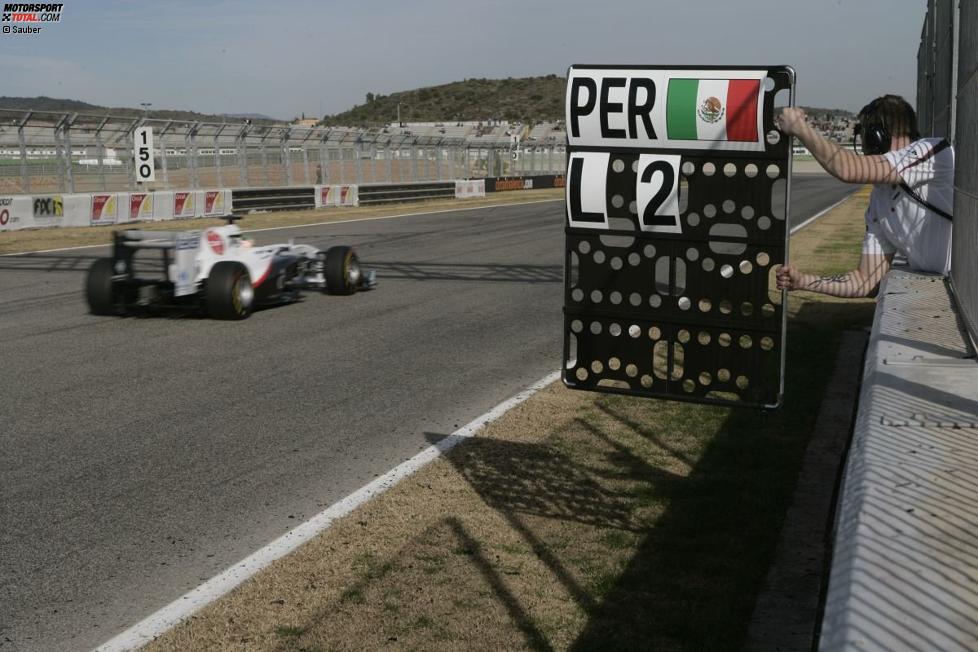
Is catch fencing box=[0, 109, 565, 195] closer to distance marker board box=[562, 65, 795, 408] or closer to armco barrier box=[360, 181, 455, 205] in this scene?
armco barrier box=[360, 181, 455, 205]

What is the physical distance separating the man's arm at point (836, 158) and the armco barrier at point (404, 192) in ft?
103

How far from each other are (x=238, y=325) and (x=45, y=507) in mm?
5600

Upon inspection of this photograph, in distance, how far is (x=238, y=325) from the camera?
10.7 m

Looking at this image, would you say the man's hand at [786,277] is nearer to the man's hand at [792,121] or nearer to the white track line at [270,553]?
the man's hand at [792,121]

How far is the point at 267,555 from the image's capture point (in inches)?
177

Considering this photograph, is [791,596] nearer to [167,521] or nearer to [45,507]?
[167,521]

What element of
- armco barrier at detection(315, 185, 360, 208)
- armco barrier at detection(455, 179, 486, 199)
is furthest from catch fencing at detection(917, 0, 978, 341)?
armco barrier at detection(455, 179, 486, 199)

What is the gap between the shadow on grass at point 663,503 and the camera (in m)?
3.79

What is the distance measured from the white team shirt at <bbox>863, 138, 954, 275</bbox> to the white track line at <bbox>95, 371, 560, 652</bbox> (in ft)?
8.52

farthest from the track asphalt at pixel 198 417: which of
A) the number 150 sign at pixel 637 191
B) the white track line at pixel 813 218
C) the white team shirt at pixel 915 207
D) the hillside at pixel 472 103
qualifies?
the hillside at pixel 472 103

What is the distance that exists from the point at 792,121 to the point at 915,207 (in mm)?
1573

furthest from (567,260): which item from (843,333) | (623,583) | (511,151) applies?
(511,151)

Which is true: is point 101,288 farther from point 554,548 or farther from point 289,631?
point 289,631

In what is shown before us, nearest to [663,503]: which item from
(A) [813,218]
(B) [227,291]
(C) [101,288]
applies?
(B) [227,291]
